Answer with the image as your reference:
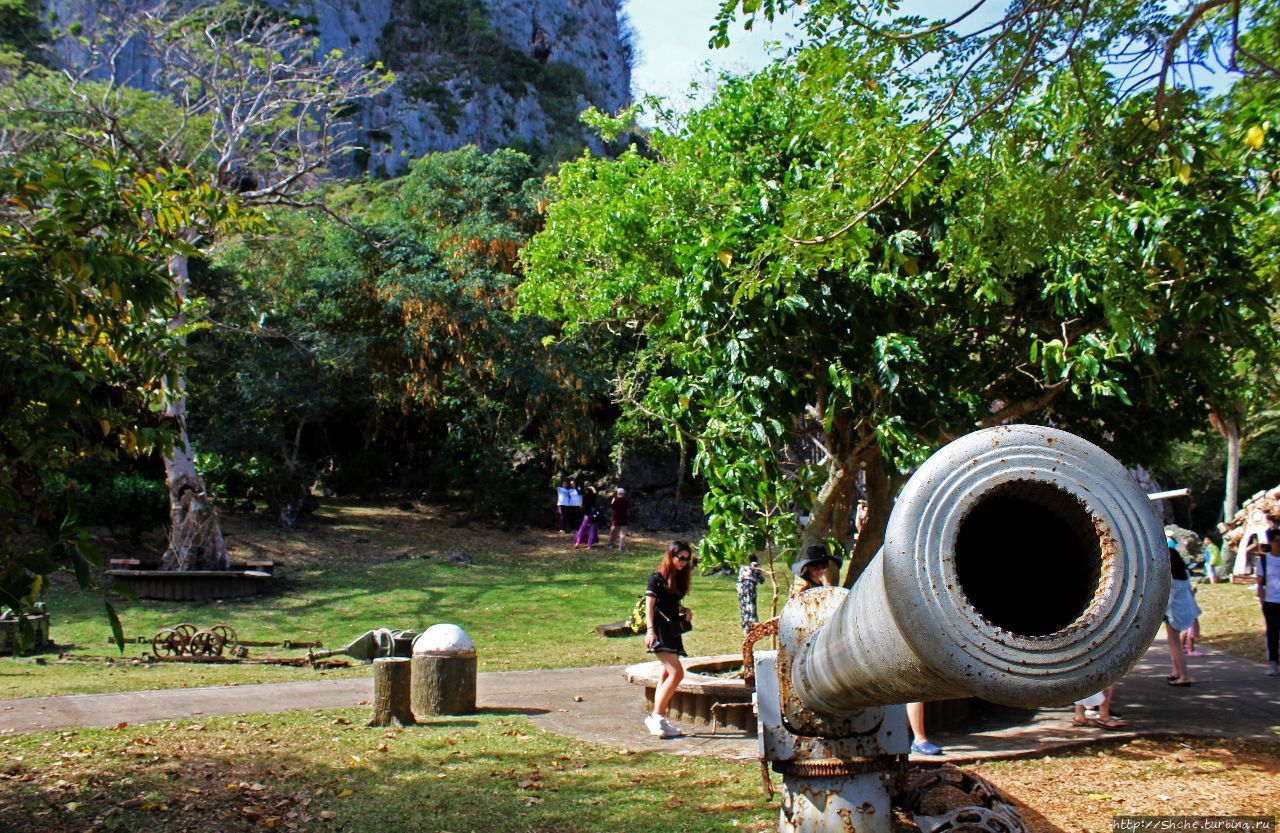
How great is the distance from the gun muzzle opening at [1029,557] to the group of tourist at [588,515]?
24.1 m

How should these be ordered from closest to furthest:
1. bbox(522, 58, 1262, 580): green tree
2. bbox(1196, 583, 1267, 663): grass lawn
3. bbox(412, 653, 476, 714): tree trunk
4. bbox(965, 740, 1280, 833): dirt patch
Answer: bbox(965, 740, 1280, 833): dirt patch < bbox(522, 58, 1262, 580): green tree < bbox(412, 653, 476, 714): tree trunk < bbox(1196, 583, 1267, 663): grass lawn

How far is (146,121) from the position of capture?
2900 centimetres

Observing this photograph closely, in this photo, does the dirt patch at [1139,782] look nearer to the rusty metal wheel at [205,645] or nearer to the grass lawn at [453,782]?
the grass lawn at [453,782]

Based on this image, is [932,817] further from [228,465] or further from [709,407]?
[228,465]

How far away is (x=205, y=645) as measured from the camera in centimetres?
1261

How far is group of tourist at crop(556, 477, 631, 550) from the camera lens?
26844mm

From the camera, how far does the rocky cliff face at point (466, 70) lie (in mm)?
59812

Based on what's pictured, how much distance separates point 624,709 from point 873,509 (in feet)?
9.36

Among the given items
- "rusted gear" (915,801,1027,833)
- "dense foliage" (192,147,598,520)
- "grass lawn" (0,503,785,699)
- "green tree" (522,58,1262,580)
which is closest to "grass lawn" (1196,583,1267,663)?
"green tree" (522,58,1262,580)

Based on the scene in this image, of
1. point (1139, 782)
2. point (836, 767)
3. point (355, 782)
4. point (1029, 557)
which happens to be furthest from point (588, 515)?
point (1029, 557)

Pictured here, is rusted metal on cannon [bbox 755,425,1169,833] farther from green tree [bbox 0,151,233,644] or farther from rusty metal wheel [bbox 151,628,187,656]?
rusty metal wheel [bbox 151,628,187,656]

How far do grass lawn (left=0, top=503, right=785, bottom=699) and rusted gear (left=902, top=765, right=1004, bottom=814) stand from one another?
27.0ft

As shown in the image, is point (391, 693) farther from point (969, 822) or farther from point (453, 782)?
point (969, 822)

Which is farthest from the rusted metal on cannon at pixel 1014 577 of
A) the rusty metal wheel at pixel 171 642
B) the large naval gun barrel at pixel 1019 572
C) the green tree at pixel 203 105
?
the green tree at pixel 203 105
